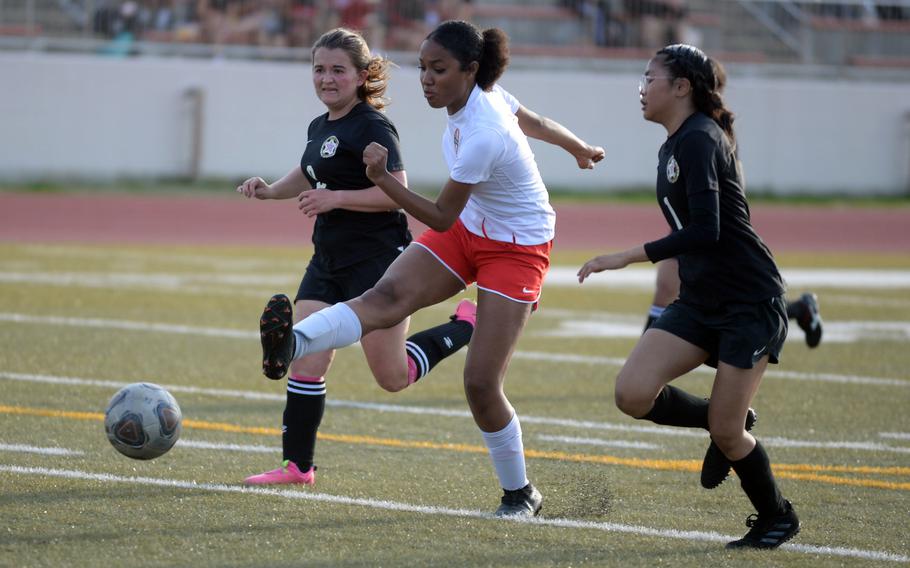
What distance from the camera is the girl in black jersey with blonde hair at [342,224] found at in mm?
5898

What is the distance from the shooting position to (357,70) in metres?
6.01

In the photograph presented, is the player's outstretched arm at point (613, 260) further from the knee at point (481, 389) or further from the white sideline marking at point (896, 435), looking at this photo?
the white sideline marking at point (896, 435)

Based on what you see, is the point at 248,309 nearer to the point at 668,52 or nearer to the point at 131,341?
the point at 131,341

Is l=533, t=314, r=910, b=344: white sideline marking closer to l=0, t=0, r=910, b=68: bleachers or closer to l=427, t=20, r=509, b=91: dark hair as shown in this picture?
l=427, t=20, r=509, b=91: dark hair

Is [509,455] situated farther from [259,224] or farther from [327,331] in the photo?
[259,224]

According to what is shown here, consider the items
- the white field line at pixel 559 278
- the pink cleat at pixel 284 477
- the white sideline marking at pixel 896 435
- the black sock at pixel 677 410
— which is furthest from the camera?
the white field line at pixel 559 278

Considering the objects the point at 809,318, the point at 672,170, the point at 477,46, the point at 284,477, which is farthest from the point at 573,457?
the point at 809,318

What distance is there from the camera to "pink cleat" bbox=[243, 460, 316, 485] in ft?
19.1

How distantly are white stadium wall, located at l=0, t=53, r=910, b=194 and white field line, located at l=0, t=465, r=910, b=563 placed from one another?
19220 millimetres

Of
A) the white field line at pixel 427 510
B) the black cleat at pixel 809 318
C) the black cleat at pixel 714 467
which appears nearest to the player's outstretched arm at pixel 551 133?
the black cleat at pixel 714 467

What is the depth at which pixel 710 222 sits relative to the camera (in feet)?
16.1

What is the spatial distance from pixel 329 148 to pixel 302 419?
48.2 inches

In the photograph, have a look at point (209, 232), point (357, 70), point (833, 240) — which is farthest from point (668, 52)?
point (833, 240)

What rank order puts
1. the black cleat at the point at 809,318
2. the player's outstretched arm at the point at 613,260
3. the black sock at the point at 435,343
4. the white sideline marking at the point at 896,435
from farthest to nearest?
the black cleat at the point at 809,318 → the white sideline marking at the point at 896,435 → the black sock at the point at 435,343 → the player's outstretched arm at the point at 613,260
